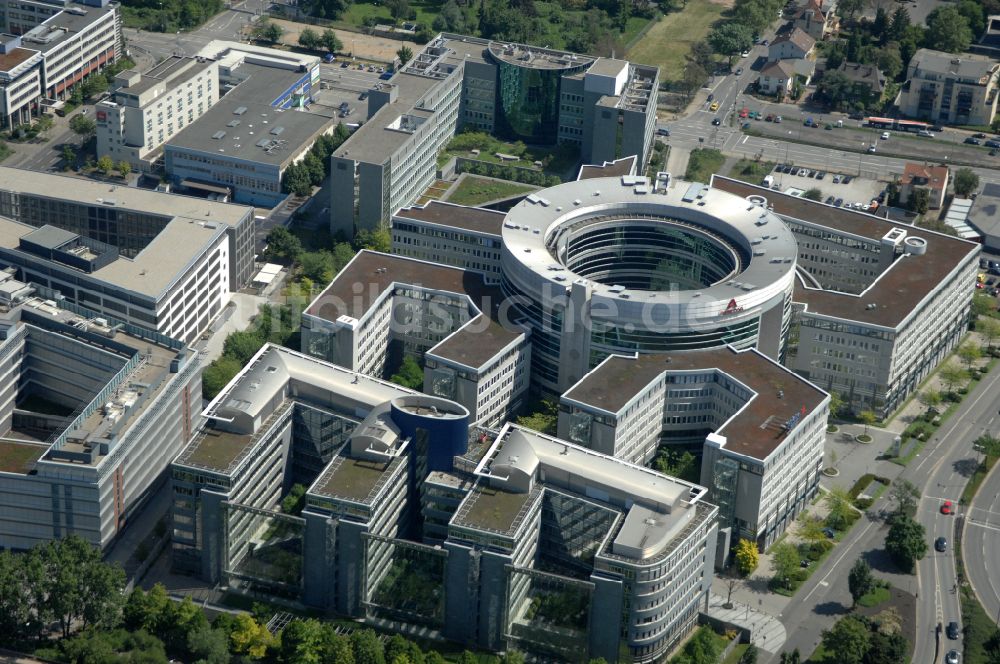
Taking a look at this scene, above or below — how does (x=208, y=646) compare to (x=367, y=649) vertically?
below

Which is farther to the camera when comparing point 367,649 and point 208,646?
point 367,649

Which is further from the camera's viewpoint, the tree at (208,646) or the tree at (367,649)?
the tree at (367,649)

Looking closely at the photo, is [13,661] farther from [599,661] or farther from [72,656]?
[599,661]

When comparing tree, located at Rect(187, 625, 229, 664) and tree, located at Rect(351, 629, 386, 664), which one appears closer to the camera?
tree, located at Rect(187, 625, 229, 664)

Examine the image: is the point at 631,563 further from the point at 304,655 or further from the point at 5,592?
the point at 5,592

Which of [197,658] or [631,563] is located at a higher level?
[631,563]

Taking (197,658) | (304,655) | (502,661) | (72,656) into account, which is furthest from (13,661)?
(502,661)
